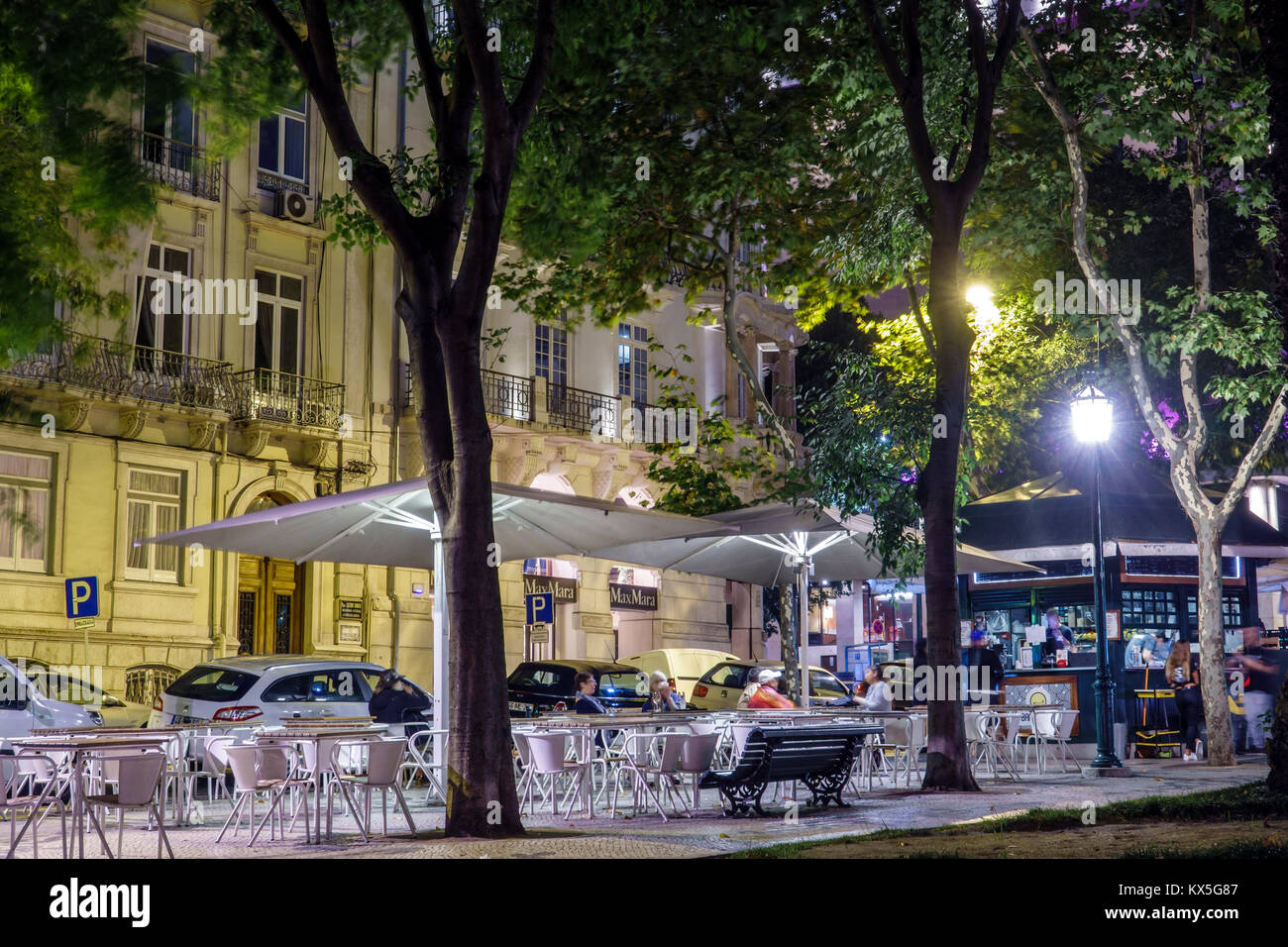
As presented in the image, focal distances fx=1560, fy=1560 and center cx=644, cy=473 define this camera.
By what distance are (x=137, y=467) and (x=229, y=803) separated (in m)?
11.5

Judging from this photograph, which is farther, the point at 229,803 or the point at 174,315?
the point at 174,315

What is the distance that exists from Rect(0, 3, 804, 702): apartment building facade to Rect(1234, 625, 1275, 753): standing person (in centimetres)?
842

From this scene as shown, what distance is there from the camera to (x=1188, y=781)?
62.3 feet

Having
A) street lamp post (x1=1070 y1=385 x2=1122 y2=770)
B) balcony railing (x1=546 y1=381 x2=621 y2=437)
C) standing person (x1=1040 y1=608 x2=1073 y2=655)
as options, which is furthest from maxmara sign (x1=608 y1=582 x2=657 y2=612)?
street lamp post (x1=1070 y1=385 x2=1122 y2=770)

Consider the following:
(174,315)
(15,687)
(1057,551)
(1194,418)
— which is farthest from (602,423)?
(15,687)

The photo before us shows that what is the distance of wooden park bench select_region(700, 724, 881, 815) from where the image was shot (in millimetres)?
14469

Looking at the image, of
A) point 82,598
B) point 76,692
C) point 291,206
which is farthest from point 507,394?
point 82,598

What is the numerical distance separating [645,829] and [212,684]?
8.03 m

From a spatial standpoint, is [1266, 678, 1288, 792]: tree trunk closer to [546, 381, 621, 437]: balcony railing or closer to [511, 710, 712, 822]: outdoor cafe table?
[511, 710, 712, 822]: outdoor cafe table

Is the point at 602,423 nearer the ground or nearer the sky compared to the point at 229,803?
nearer the sky

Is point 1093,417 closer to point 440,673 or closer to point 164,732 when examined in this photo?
point 440,673

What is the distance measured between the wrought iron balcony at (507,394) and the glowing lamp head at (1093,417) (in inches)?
601

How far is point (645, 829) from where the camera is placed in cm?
1352
